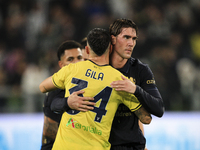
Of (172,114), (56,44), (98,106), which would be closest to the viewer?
(98,106)

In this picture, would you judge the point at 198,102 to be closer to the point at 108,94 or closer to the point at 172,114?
the point at 172,114

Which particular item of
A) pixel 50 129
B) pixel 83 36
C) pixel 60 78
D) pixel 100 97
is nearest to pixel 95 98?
pixel 100 97

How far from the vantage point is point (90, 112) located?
9.30 feet

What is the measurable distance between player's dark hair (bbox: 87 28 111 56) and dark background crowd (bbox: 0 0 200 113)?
551 centimetres

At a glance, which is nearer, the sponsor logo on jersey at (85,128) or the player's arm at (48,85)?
the sponsor logo on jersey at (85,128)

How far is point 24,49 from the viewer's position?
33.5 ft

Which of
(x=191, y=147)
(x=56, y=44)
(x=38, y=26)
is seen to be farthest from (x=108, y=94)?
(x=38, y=26)

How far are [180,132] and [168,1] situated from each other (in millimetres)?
6255

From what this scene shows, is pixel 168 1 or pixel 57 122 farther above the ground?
pixel 168 1

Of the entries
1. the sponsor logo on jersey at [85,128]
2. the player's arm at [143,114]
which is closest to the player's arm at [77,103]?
the sponsor logo on jersey at [85,128]

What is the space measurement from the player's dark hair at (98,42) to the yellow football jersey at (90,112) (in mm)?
138

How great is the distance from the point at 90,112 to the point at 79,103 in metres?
0.14

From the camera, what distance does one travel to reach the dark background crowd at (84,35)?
28.1ft

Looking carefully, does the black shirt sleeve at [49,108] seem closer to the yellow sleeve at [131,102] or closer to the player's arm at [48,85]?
the player's arm at [48,85]
